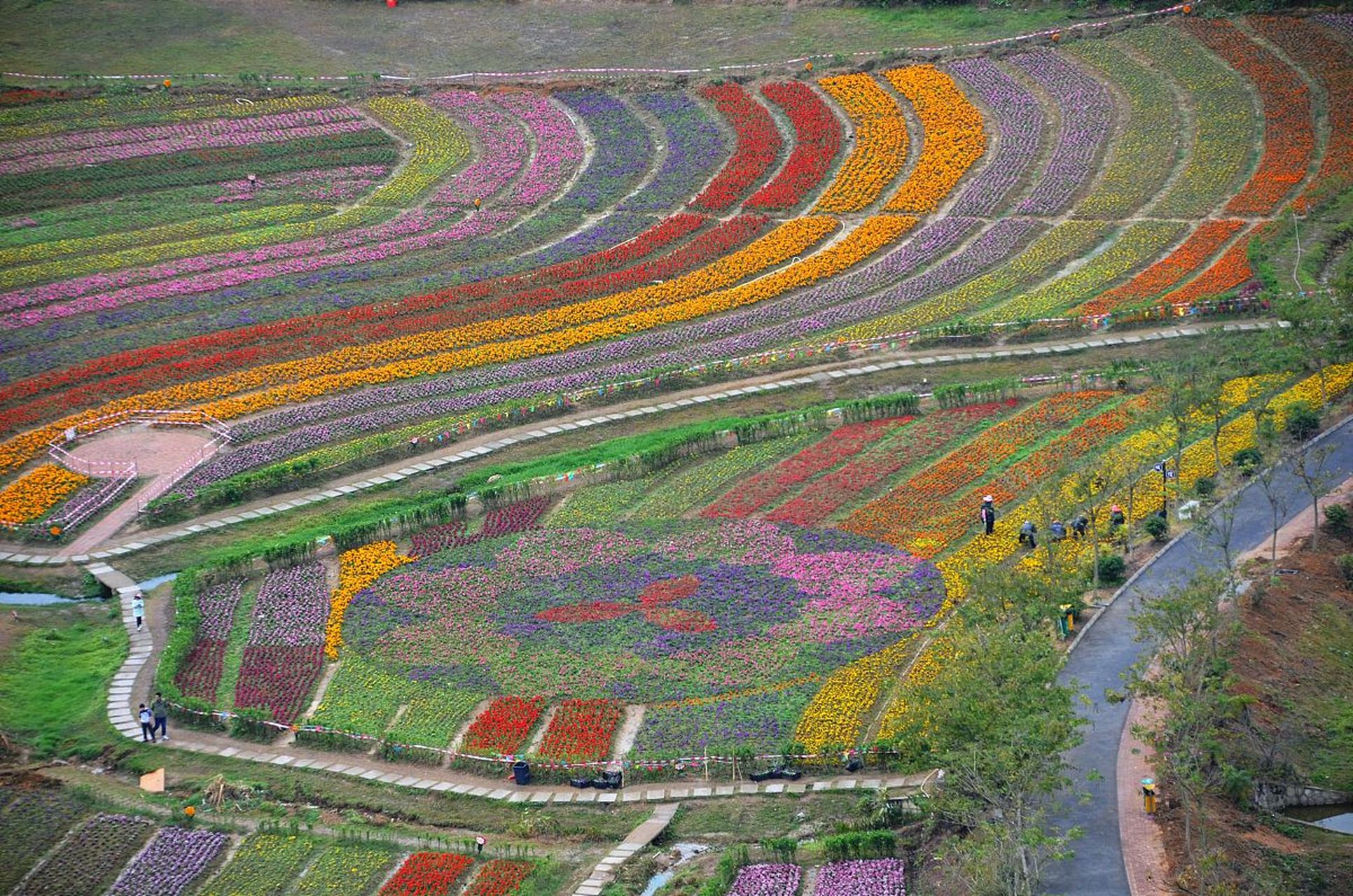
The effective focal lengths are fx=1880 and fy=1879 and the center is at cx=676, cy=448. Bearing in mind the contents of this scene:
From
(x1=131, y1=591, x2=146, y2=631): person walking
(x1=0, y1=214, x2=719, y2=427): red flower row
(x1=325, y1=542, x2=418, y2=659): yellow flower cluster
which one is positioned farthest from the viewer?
(x1=0, y1=214, x2=719, y2=427): red flower row

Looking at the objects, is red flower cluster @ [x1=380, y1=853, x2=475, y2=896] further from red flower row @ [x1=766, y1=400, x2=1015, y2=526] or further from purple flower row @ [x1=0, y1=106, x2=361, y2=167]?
purple flower row @ [x1=0, y1=106, x2=361, y2=167]

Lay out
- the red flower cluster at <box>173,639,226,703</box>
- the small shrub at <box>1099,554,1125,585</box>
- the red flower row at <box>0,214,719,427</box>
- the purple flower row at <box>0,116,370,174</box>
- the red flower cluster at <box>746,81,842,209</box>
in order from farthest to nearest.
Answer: the purple flower row at <box>0,116,370,174</box> < the red flower cluster at <box>746,81,842,209</box> < the red flower row at <box>0,214,719,427</box> < the small shrub at <box>1099,554,1125,585</box> < the red flower cluster at <box>173,639,226,703</box>

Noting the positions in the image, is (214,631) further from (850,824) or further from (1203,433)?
(1203,433)

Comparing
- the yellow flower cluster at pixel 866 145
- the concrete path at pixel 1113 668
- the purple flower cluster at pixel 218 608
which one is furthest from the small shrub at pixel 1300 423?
the purple flower cluster at pixel 218 608

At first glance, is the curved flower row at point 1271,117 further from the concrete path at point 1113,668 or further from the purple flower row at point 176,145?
the purple flower row at point 176,145

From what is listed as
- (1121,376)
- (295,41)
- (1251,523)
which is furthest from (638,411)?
(295,41)

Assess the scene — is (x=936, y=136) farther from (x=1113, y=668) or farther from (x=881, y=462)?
(x=1113, y=668)

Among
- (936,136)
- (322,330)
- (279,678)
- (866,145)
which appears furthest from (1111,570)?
(936,136)

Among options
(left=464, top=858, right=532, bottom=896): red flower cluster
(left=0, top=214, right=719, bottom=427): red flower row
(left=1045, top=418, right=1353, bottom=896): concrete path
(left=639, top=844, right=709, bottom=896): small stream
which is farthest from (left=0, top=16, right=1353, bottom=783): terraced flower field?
(left=639, top=844, right=709, bottom=896): small stream
